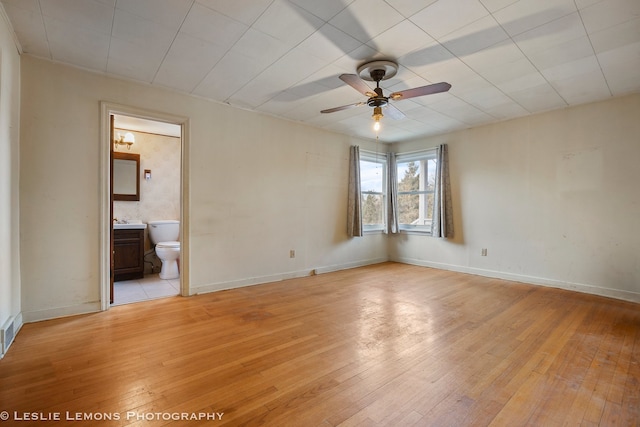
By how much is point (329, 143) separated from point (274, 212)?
5.23 ft

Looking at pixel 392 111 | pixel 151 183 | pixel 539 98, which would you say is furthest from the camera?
pixel 151 183

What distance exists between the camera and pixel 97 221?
9.77ft

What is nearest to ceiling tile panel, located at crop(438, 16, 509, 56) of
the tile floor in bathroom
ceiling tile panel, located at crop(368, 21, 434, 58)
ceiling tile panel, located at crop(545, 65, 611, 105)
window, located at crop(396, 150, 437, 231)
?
ceiling tile panel, located at crop(368, 21, 434, 58)

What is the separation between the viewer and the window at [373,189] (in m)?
5.63

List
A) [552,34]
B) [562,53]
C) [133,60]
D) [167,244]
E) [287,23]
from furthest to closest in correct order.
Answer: [167,244] < [133,60] < [562,53] < [552,34] < [287,23]

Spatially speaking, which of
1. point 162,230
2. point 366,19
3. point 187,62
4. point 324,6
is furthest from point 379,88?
point 162,230

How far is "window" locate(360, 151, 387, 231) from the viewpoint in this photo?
18.5 feet

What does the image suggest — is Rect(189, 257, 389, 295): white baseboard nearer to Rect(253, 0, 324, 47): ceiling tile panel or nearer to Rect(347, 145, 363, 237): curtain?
Rect(347, 145, 363, 237): curtain

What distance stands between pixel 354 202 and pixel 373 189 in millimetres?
787

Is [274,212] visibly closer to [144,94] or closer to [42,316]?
[144,94]

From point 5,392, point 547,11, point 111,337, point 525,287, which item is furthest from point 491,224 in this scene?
point 5,392

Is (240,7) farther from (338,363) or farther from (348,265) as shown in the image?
(348,265)

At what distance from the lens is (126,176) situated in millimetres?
4688

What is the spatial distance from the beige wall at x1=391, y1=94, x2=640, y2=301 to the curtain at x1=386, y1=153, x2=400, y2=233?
3.09 feet
